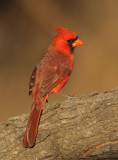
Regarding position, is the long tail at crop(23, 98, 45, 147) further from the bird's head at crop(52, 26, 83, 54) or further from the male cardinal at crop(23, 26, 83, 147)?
the bird's head at crop(52, 26, 83, 54)

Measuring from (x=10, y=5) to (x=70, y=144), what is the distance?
135 inches

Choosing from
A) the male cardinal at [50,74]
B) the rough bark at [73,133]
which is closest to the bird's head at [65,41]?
the male cardinal at [50,74]

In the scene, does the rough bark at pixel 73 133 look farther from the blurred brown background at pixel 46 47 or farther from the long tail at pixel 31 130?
the blurred brown background at pixel 46 47

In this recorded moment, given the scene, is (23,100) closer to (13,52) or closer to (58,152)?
(13,52)

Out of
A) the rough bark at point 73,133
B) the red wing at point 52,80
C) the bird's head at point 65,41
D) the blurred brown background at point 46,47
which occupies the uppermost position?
the blurred brown background at point 46,47

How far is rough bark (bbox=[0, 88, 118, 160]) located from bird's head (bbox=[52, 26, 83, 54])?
929mm

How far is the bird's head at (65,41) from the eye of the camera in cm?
321

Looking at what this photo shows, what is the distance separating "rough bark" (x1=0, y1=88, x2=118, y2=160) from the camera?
7.40ft

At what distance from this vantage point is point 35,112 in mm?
2441

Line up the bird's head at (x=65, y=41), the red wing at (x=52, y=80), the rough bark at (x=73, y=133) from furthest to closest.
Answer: the bird's head at (x=65, y=41) < the red wing at (x=52, y=80) < the rough bark at (x=73, y=133)

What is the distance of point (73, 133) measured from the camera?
2.30 metres

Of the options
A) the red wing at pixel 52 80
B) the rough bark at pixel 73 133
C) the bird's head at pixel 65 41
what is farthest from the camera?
the bird's head at pixel 65 41

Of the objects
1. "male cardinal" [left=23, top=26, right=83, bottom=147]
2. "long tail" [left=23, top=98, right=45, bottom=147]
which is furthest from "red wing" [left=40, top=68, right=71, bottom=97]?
"long tail" [left=23, top=98, right=45, bottom=147]

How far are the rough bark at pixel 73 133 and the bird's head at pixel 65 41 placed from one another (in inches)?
36.6
